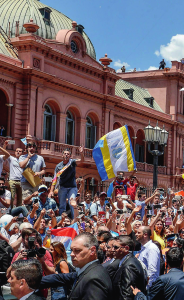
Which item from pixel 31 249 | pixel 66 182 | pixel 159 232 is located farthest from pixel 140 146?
pixel 31 249

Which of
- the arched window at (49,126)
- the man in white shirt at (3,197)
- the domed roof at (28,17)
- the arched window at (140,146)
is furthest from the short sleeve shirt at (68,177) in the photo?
the arched window at (140,146)

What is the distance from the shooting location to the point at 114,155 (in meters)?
15.1

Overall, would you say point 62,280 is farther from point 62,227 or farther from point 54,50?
point 54,50

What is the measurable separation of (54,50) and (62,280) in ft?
76.6

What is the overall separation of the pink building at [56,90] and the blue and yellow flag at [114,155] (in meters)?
9.36

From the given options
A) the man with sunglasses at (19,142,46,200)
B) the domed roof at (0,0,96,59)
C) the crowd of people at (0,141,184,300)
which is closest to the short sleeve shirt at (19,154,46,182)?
the man with sunglasses at (19,142,46,200)

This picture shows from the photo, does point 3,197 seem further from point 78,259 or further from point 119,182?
point 78,259

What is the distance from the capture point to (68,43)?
29328mm

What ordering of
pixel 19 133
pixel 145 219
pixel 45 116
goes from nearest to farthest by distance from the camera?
pixel 145 219
pixel 19 133
pixel 45 116

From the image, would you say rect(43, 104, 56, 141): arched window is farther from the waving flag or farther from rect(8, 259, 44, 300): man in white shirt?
rect(8, 259, 44, 300): man in white shirt

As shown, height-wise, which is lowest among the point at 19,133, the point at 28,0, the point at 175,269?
the point at 175,269

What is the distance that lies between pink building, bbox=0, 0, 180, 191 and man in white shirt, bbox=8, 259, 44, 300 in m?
19.8

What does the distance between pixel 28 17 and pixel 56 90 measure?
449 cm

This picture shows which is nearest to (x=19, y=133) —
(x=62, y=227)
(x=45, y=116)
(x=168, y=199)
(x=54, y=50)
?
(x=45, y=116)
